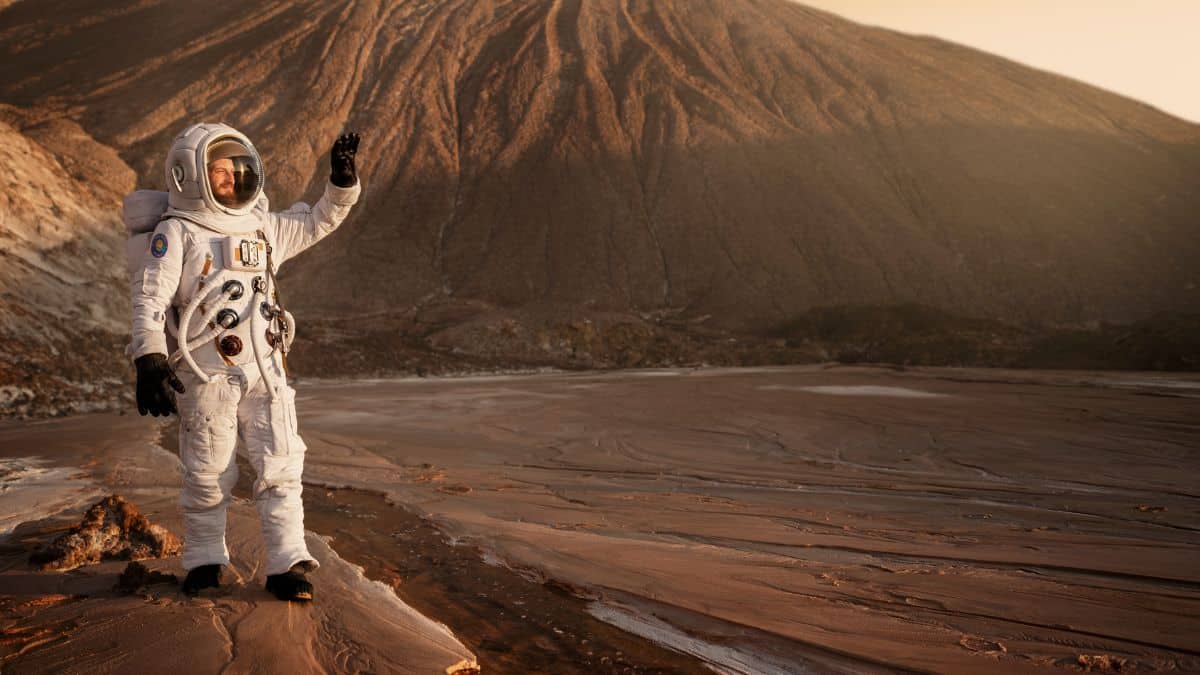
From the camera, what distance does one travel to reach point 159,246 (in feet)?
13.9

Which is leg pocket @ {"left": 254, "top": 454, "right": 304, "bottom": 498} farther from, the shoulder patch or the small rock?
the shoulder patch

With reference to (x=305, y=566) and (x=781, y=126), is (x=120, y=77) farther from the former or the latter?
(x=305, y=566)

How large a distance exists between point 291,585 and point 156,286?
5.02 ft

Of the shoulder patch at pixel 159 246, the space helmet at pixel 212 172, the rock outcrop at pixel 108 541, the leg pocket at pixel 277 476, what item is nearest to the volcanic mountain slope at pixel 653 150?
the rock outcrop at pixel 108 541

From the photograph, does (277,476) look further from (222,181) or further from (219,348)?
(222,181)

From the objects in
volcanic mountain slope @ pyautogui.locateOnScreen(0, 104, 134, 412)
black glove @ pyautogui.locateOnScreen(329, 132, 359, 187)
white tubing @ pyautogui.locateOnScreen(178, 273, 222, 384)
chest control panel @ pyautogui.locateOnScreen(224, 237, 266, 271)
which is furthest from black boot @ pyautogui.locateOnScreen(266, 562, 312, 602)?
volcanic mountain slope @ pyautogui.locateOnScreen(0, 104, 134, 412)

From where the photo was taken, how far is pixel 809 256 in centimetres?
3800

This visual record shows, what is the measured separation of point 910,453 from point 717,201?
3132cm

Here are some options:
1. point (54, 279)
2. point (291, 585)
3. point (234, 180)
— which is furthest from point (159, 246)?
point (54, 279)

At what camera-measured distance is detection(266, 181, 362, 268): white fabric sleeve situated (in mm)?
4727

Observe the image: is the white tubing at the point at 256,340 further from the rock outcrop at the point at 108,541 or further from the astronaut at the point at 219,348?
the rock outcrop at the point at 108,541

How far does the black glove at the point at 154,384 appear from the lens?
3920 mm

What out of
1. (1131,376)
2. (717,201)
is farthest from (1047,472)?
(717,201)

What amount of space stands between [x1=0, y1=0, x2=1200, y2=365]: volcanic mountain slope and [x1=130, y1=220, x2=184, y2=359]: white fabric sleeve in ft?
93.8
